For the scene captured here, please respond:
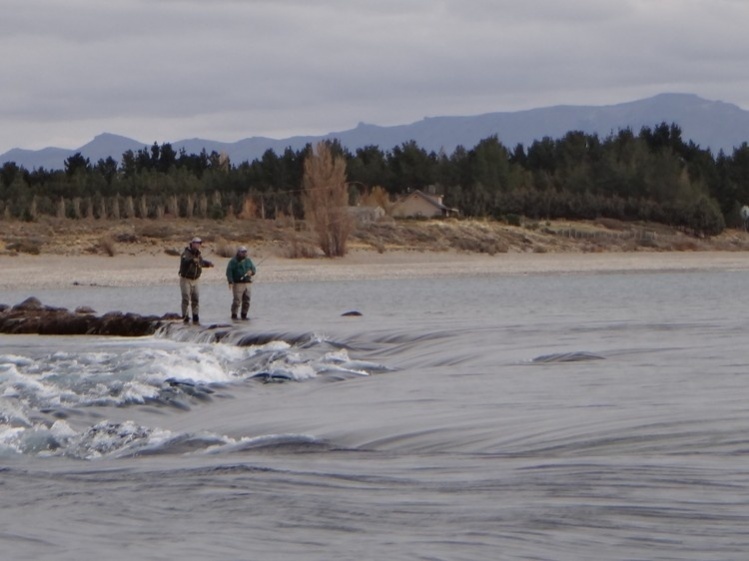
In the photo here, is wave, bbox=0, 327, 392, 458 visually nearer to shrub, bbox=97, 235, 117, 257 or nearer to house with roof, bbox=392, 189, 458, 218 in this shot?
shrub, bbox=97, 235, 117, 257

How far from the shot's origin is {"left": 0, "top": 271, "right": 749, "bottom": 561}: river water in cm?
911

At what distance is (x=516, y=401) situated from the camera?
47.0ft

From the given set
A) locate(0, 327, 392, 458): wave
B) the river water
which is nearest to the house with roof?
locate(0, 327, 392, 458): wave

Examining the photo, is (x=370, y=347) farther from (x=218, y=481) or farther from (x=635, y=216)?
(x=635, y=216)

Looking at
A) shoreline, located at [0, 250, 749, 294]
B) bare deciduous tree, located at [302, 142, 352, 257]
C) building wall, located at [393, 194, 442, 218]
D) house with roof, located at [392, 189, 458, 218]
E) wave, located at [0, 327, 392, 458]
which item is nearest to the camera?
wave, located at [0, 327, 392, 458]

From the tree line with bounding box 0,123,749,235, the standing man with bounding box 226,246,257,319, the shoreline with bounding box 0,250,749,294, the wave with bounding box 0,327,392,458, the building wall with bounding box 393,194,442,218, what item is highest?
the tree line with bounding box 0,123,749,235

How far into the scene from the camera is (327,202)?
4956 cm

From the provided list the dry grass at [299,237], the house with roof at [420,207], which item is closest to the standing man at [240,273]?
the dry grass at [299,237]

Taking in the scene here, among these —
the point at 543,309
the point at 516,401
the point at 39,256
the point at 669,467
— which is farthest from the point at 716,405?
the point at 39,256

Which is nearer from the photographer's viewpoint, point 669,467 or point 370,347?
point 669,467

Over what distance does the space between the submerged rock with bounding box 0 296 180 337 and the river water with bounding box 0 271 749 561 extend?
291 cm

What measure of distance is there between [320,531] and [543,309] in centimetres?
2033

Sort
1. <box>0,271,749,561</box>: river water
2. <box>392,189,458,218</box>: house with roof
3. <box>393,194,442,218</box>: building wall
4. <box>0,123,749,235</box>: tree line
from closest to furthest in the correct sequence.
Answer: <box>0,271,749,561</box>: river water → <box>0,123,749,235</box>: tree line → <box>392,189,458,218</box>: house with roof → <box>393,194,442,218</box>: building wall

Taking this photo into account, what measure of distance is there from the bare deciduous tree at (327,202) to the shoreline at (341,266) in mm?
754
